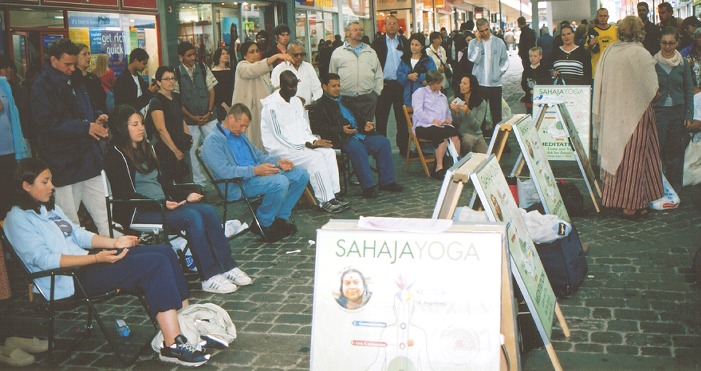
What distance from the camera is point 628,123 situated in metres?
7.59

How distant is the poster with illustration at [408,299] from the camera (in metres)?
3.38

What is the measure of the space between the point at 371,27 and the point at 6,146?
22118 mm

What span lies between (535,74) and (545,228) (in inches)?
276

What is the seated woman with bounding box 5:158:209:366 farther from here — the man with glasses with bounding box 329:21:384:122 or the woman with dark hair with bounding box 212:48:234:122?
the woman with dark hair with bounding box 212:48:234:122

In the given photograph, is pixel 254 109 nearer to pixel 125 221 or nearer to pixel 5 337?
pixel 125 221

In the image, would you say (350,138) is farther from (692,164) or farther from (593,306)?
(593,306)

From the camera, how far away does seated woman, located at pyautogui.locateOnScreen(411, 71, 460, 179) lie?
10531 mm

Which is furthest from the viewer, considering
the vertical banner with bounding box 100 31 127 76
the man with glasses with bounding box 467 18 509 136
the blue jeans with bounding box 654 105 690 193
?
the vertical banner with bounding box 100 31 127 76

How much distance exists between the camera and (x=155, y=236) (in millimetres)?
6227

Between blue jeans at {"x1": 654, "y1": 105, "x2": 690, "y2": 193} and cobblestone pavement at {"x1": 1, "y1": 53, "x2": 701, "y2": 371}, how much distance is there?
39.5 inches

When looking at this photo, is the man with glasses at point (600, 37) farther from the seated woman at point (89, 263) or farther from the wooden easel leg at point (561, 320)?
the seated woman at point (89, 263)

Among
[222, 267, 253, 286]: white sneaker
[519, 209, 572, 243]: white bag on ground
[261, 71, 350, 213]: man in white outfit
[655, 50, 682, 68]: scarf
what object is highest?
[655, 50, 682, 68]: scarf

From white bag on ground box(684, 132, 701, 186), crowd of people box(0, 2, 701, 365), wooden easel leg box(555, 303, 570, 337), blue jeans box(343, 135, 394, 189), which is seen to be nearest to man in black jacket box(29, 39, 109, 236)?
crowd of people box(0, 2, 701, 365)

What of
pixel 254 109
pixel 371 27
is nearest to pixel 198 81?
pixel 254 109
